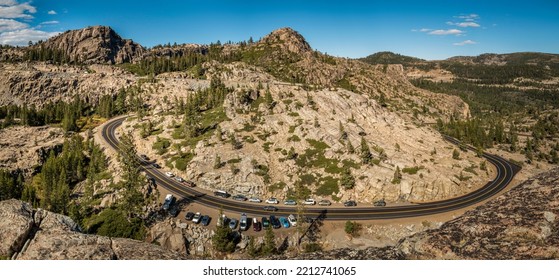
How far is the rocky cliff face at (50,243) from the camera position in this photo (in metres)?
13.5

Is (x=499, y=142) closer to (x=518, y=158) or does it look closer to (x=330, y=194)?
(x=518, y=158)

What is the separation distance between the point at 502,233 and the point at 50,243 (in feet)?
63.6

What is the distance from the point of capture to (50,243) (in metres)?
14.0

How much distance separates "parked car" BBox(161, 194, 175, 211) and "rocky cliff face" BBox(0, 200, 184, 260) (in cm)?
6883

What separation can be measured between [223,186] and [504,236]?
9011 centimetres

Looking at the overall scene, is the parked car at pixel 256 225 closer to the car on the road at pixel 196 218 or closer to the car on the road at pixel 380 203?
the car on the road at pixel 196 218

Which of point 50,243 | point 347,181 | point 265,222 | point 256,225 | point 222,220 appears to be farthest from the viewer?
point 347,181

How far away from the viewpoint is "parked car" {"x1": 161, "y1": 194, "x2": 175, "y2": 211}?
8119 cm

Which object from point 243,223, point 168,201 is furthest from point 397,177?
point 168,201

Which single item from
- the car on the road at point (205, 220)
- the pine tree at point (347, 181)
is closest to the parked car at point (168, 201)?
the car on the road at point (205, 220)

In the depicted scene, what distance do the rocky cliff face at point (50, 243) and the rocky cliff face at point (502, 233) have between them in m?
10.5

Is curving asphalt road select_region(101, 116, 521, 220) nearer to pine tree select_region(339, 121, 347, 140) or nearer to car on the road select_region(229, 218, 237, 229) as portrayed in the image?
car on the road select_region(229, 218, 237, 229)

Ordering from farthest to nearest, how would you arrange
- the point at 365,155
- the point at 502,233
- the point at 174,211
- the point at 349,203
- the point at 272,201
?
the point at 365,155 → the point at 272,201 → the point at 349,203 → the point at 174,211 → the point at 502,233

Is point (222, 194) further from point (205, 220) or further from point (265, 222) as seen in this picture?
point (265, 222)
